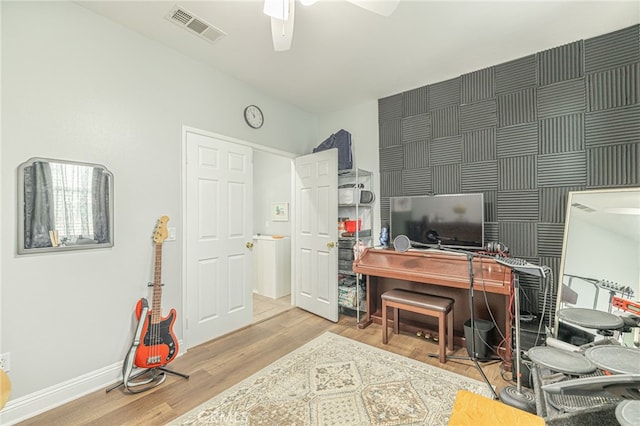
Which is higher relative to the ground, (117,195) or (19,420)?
(117,195)

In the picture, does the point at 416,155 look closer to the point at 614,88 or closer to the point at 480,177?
the point at 480,177

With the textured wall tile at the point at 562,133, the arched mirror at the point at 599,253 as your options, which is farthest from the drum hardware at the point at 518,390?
the textured wall tile at the point at 562,133

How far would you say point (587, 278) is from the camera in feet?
7.29

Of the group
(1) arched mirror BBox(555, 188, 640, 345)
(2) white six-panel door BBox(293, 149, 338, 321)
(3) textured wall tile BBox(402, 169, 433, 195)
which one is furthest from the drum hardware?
(2) white six-panel door BBox(293, 149, 338, 321)

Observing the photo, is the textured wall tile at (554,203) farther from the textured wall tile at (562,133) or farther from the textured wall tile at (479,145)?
the textured wall tile at (479,145)

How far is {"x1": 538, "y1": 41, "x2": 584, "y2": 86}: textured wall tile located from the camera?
2.39 metres

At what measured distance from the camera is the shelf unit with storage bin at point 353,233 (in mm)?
3363

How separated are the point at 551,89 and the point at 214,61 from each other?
10.6 ft

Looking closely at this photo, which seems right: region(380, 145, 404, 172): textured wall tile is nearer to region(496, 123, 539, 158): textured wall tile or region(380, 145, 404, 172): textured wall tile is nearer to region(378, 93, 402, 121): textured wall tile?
region(378, 93, 402, 121): textured wall tile

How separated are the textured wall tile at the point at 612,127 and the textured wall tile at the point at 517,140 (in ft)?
1.19

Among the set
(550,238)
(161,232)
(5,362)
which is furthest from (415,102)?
(5,362)

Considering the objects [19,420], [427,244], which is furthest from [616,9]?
[19,420]

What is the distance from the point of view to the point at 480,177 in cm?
288

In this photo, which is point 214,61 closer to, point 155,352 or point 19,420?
point 155,352
